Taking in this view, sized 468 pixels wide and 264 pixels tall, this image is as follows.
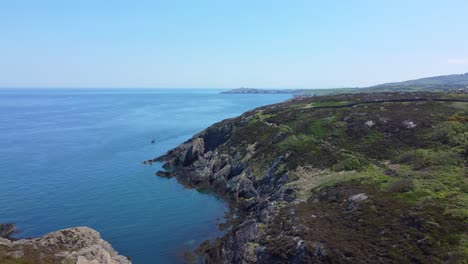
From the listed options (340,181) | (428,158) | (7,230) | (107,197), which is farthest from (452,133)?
(7,230)

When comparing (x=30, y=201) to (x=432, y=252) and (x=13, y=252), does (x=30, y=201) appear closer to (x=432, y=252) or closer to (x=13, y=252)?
(x=13, y=252)

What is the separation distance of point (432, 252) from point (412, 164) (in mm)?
23253

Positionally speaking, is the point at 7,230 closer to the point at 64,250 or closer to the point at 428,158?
the point at 64,250

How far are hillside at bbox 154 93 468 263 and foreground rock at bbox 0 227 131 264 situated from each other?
42.4 ft

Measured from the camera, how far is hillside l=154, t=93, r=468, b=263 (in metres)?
31.0

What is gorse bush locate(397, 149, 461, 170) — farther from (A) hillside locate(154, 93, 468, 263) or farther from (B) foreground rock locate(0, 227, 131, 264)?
(B) foreground rock locate(0, 227, 131, 264)

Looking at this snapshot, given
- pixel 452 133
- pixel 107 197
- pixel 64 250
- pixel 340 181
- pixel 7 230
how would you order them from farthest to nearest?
pixel 107 197 < pixel 452 133 < pixel 7 230 < pixel 340 181 < pixel 64 250

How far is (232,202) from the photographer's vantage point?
6159 cm

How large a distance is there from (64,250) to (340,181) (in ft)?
112

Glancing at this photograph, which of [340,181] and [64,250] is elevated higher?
[340,181]

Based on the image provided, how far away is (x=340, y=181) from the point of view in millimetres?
46406

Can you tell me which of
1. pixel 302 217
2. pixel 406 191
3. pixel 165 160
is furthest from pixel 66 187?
pixel 406 191

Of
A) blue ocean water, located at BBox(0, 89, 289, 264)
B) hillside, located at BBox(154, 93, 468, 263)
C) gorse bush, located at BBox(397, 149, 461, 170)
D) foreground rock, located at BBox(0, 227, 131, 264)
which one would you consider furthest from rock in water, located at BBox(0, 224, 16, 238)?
gorse bush, located at BBox(397, 149, 461, 170)

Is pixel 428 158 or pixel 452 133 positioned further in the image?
pixel 452 133
